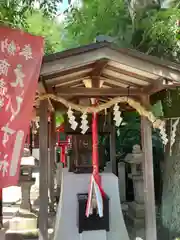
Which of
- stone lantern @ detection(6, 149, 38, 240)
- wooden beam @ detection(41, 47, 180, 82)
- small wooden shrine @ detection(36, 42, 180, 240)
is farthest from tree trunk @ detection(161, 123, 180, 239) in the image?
stone lantern @ detection(6, 149, 38, 240)

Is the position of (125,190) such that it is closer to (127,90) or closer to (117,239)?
(117,239)

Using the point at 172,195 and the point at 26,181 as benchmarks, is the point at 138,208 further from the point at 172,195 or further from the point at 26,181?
the point at 26,181

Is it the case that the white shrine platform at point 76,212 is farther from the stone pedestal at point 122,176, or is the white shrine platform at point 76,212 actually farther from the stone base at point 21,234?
the stone pedestal at point 122,176

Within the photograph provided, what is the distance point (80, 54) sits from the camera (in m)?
4.23

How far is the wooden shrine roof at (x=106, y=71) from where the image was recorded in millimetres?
4219

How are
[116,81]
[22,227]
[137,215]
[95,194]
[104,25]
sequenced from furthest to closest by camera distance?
[104,25], [137,215], [22,227], [116,81], [95,194]

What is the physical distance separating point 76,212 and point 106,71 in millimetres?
2698

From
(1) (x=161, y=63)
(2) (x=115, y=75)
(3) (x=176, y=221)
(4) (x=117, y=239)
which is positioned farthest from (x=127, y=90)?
(3) (x=176, y=221)

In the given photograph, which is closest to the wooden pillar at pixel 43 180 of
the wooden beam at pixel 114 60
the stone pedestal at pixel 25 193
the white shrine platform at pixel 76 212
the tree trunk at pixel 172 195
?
the white shrine platform at pixel 76 212

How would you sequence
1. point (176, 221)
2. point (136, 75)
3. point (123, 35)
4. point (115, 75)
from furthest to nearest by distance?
point (123, 35) → point (176, 221) → point (115, 75) → point (136, 75)

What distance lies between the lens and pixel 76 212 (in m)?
5.46

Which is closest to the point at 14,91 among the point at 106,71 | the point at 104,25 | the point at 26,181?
the point at 106,71

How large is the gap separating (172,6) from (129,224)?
5565 millimetres

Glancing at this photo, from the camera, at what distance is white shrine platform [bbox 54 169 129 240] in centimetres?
529
